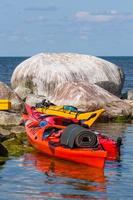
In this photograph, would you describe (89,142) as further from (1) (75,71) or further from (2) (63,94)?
(1) (75,71)

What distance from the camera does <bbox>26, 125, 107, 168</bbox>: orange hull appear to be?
21.7 m

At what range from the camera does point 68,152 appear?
22.9 metres

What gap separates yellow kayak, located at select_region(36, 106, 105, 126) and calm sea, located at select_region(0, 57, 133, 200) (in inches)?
249

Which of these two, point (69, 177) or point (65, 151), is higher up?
point (65, 151)

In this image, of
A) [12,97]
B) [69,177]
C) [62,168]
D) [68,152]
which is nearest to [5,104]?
[12,97]

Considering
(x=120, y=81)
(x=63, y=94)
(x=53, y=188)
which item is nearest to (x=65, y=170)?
(x=53, y=188)

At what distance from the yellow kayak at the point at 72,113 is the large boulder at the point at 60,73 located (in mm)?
6397

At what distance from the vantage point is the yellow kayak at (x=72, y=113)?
31047 millimetres

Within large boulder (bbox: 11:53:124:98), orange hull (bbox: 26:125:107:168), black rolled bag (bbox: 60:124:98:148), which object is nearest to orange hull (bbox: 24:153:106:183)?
orange hull (bbox: 26:125:107:168)

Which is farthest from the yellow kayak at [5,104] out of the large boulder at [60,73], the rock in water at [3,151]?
the rock in water at [3,151]

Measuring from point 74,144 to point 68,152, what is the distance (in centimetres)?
37

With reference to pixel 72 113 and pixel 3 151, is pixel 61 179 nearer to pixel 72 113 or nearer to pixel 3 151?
pixel 3 151

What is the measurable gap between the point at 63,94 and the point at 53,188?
18859mm

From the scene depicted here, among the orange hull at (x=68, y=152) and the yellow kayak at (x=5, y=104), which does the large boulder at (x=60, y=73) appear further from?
the orange hull at (x=68, y=152)
